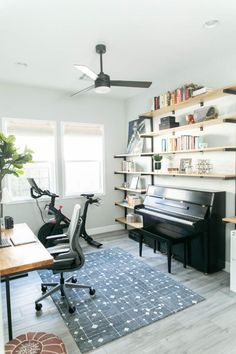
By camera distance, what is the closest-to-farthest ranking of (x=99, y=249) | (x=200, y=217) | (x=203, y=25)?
(x=203, y=25) → (x=200, y=217) → (x=99, y=249)

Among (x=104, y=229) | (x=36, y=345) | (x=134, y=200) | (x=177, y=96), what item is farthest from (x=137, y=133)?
(x=36, y=345)

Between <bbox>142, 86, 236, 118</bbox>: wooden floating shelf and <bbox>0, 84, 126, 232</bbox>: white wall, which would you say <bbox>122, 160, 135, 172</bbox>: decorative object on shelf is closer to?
<bbox>0, 84, 126, 232</bbox>: white wall

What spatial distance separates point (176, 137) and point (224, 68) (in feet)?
3.65

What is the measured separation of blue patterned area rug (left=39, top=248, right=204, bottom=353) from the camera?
213 centimetres

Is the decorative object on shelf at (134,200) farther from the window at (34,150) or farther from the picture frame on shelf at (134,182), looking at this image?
the window at (34,150)

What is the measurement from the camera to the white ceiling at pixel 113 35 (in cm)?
210

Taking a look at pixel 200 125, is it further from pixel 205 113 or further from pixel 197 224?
pixel 197 224

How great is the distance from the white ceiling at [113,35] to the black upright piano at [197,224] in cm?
178

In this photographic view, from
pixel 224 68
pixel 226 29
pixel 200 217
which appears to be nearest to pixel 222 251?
pixel 200 217

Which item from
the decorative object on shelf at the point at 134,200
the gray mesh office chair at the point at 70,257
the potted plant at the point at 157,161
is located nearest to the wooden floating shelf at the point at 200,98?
the potted plant at the point at 157,161

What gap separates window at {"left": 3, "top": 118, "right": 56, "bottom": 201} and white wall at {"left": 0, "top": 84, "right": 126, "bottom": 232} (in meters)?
0.14

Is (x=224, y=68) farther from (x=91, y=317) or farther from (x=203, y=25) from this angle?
(x=91, y=317)

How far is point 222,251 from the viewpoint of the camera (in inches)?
124

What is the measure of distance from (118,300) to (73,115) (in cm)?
333
